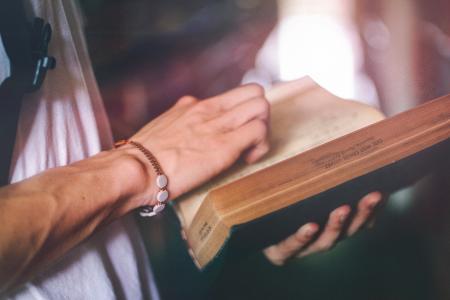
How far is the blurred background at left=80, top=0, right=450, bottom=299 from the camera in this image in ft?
1.25

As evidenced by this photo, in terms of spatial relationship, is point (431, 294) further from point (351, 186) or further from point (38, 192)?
point (38, 192)

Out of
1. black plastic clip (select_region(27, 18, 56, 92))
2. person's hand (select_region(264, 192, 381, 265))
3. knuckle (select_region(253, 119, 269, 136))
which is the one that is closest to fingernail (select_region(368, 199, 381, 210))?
person's hand (select_region(264, 192, 381, 265))

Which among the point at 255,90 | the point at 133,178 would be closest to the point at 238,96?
the point at 255,90

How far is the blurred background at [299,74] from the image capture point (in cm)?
38

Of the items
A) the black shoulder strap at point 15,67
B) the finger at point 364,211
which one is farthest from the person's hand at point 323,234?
the black shoulder strap at point 15,67

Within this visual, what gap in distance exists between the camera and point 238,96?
14.4 inches

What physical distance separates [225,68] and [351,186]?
22 cm

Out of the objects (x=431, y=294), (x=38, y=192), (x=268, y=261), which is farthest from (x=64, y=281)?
(x=431, y=294)

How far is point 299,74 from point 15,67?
0.25m

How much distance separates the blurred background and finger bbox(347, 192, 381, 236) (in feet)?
0.11

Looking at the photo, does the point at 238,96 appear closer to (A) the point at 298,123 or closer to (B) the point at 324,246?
(A) the point at 298,123

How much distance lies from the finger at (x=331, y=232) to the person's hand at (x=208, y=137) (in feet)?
0.25

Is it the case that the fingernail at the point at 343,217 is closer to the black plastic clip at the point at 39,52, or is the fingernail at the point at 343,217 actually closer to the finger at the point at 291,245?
the finger at the point at 291,245

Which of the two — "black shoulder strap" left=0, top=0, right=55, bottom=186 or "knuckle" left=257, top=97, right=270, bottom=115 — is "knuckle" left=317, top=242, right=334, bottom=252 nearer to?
"knuckle" left=257, top=97, right=270, bottom=115
